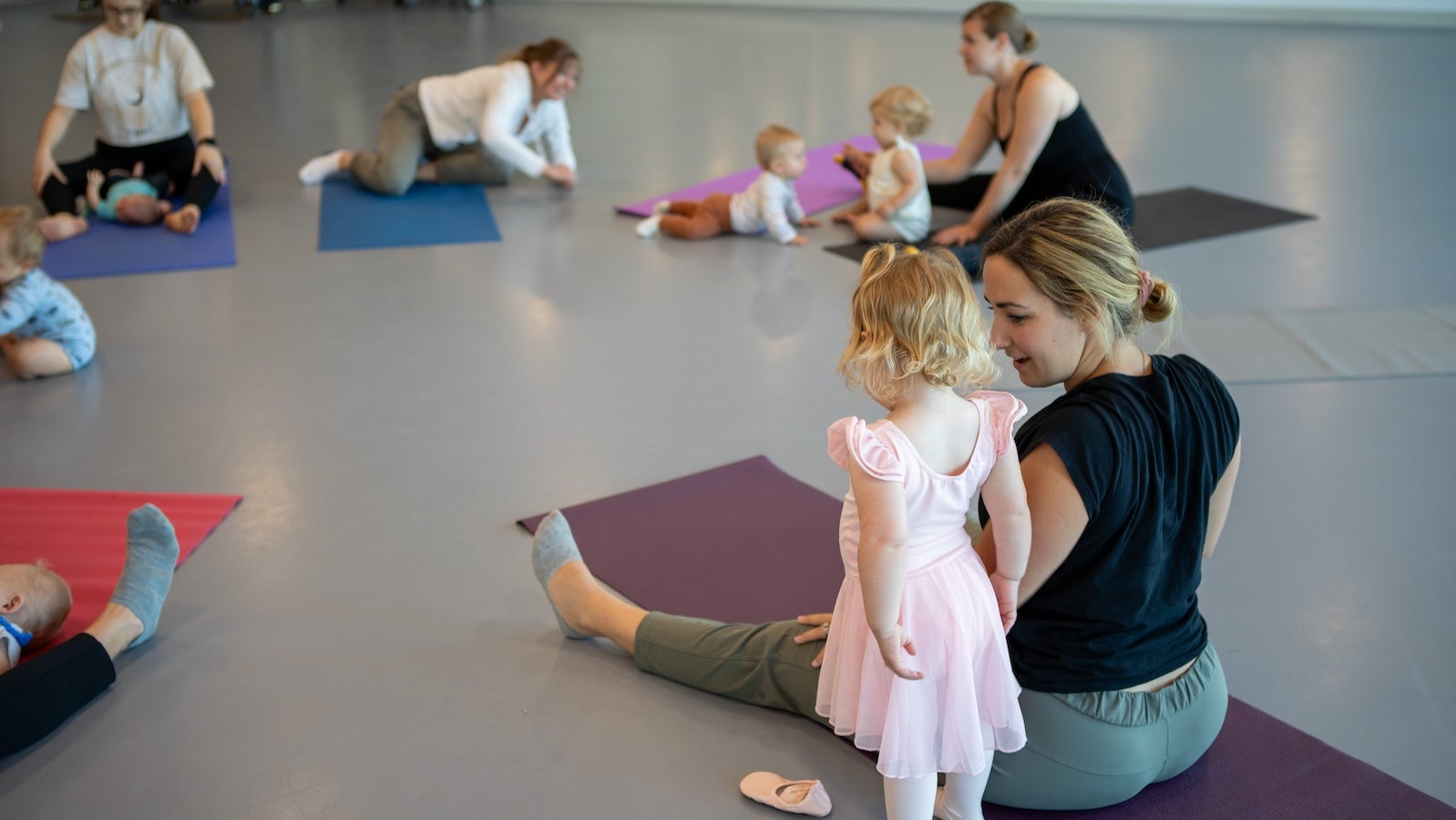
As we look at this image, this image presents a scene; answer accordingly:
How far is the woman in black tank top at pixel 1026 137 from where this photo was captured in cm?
427

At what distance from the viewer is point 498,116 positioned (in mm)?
5125

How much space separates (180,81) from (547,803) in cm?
419

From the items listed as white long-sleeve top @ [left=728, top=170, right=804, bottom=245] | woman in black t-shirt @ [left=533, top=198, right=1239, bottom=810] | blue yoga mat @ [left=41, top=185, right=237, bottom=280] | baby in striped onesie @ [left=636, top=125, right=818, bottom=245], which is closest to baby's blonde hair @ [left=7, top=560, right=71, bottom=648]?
woman in black t-shirt @ [left=533, top=198, right=1239, bottom=810]

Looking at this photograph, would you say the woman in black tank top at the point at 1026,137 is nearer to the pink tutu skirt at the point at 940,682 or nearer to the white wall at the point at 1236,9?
the pink tutu skirt at the point at 940,682

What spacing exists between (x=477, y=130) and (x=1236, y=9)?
7.63 m

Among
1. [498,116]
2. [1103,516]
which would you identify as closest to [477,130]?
[498,116]

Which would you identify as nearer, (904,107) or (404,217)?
(904,107)

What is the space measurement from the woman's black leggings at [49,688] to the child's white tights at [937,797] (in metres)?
1.45

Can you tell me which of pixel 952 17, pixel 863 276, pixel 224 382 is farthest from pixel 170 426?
pixel 952 17

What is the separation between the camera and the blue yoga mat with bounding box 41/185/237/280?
14.5ft

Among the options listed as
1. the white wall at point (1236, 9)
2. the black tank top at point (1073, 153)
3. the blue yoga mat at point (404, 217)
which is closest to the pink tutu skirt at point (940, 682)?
the black tank top at point (1073, 153)

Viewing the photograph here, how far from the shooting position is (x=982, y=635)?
1672 millimetres

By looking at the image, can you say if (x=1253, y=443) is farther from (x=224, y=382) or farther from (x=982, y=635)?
(x=224, y=382)

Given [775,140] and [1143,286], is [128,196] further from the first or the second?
[1143,286]
